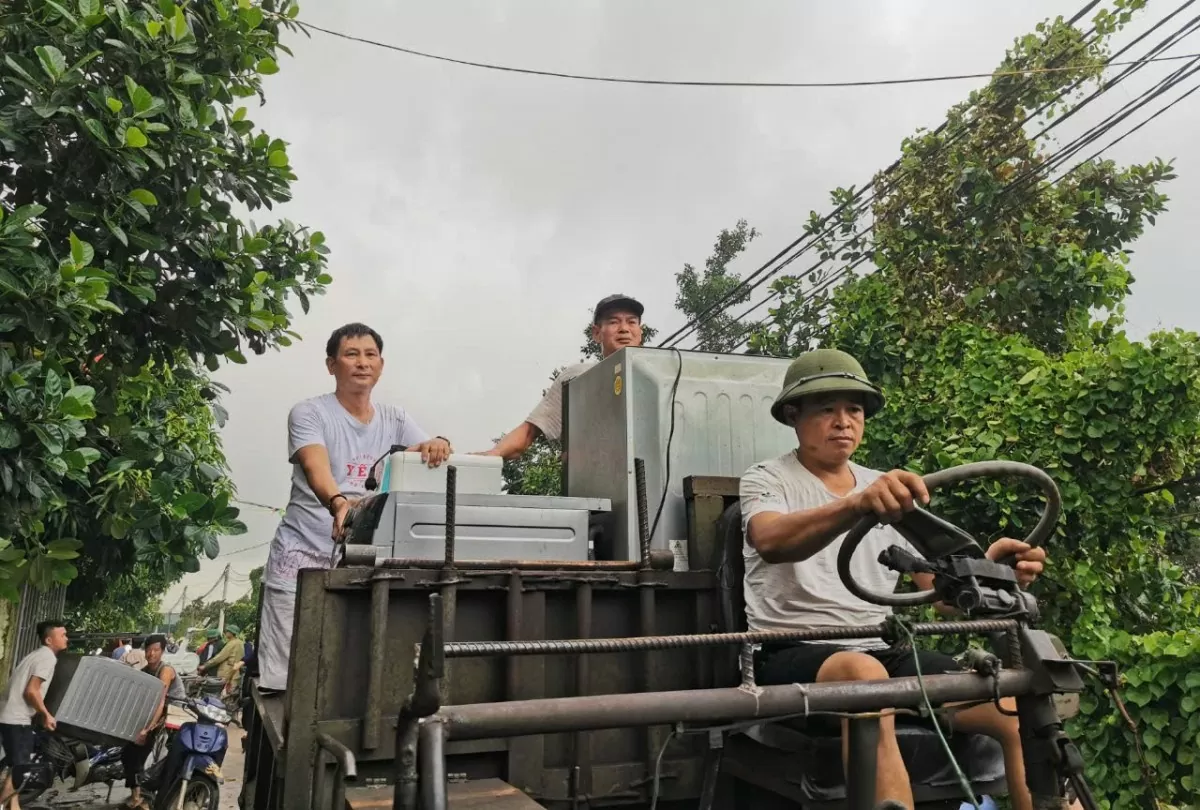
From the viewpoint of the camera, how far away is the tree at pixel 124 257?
3.81 m

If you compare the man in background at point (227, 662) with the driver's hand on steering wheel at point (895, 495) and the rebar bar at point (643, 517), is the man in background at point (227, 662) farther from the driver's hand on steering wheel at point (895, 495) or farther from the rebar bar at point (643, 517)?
the driver's hand on steering wheel at point (895, 495)

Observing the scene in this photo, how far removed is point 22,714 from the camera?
26.2 feet

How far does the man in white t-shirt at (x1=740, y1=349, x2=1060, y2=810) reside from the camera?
2.30 m

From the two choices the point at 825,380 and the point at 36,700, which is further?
the point at 36,700

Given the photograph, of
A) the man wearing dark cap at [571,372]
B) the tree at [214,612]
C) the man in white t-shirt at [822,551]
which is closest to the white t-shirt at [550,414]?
the man wearing dark cap at [571,372]

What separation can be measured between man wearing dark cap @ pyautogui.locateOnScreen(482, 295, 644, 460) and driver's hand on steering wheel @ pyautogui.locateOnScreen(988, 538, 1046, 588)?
2.13m

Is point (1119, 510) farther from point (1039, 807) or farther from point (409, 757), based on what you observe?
point (409, 757)

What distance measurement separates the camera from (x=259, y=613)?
3830mm

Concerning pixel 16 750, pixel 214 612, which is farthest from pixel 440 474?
pixel 214 612

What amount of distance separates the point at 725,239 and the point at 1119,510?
16.4m

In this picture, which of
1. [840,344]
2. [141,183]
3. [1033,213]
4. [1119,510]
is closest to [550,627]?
[141,183]

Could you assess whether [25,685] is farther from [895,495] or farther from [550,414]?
[895,495]

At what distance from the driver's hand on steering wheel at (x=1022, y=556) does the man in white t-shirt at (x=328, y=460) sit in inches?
80.3

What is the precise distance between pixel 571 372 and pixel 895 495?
8.26 feet
